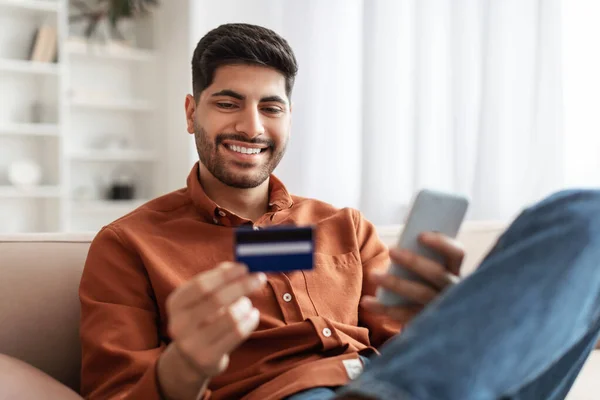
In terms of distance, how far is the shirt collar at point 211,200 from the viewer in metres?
1.36

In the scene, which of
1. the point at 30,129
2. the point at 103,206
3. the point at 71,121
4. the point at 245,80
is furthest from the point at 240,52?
the point at 71,121

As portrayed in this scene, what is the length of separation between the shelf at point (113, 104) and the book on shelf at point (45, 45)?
277mm

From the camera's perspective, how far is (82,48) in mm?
4168

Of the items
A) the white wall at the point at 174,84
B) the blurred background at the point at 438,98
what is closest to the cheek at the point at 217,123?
the blurred background at the point at 438,98

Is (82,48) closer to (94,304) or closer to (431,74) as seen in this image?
(431,74)

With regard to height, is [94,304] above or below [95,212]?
above

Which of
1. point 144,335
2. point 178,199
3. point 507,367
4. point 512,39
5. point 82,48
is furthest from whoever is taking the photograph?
point 82,48

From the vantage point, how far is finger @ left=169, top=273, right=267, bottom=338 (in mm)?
810

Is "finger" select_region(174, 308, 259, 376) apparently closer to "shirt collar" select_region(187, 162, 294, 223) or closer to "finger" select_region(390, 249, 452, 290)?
"finger" select_region(390, 249, 452, 290)

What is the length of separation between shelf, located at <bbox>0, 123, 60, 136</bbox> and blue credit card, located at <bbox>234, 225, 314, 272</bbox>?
11.3 feet

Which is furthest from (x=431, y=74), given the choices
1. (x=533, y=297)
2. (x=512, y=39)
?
(x=533, y=297)

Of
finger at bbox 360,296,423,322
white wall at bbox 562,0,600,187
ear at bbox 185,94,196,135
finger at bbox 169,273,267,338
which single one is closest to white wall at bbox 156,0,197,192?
white wall at bbox 562,0,600,187

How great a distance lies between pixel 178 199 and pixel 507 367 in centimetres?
82

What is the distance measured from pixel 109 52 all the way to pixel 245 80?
304 centimetres
